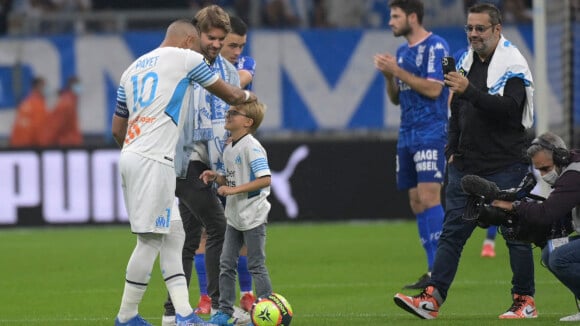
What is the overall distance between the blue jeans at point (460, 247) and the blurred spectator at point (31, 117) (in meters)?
11.2

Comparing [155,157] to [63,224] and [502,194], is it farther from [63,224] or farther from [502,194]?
[63,224]

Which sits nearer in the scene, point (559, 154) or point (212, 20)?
point (559, 154)

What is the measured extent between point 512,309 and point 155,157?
9.57ft

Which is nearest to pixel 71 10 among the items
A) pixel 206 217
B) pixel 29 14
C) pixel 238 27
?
pixel 29 14

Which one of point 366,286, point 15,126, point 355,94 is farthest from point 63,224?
point 366,286

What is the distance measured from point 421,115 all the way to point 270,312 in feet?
13.5

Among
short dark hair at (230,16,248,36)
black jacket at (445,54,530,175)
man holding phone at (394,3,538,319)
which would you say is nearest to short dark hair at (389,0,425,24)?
short dark hair at (230,16,248,36)

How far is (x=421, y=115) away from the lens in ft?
38.5

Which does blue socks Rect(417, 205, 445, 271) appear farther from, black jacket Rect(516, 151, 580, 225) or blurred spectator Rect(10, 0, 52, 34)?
blurred spectator Rect(10, 0, 52, 34)

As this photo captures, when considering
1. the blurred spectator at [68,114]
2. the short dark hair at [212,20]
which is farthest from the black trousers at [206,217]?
the blurred spectator at [68,114]

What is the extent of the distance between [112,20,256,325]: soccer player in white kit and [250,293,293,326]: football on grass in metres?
0.38

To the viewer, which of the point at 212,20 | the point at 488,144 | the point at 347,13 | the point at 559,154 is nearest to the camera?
the point at 559,154

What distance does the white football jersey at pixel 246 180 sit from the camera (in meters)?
8.53

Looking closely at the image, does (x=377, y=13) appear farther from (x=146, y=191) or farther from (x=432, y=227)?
(x=146, y=191)
